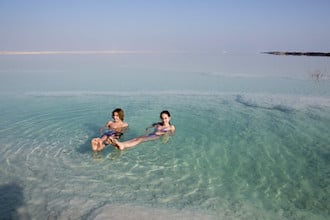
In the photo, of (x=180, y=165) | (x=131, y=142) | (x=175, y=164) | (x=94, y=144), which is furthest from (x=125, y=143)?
(x=180, y=165)

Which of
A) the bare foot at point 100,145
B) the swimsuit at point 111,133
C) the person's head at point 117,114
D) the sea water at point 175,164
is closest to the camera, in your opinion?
the sea water at point 175,164

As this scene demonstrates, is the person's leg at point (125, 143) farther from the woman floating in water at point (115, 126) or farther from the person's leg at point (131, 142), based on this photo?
the woman floating in water at point (115, 126)

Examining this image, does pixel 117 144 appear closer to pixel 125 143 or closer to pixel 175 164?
pixel 125 143

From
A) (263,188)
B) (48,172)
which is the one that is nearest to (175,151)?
(263,188)

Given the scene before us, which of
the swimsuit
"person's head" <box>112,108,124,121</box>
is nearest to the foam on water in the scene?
the swimsuit

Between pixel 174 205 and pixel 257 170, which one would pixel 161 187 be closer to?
pixel 174 205

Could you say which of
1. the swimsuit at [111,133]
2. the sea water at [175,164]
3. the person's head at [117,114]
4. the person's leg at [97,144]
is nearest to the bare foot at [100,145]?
the person's leg at [97,144]

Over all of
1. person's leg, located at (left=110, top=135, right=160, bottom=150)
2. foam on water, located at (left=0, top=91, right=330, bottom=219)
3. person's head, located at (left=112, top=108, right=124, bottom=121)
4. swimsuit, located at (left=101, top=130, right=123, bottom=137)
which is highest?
person's head, located at (left=112, top=108, right=124, bottom=121)

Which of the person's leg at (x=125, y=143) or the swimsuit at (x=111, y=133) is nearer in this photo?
the person's leg at (x=125, y=143)

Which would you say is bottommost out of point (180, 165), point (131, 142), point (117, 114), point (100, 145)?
point (180, 165)

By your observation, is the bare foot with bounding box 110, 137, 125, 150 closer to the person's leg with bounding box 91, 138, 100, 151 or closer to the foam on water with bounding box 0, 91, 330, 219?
the foam on water with bounding box 0, 91, 330, 219

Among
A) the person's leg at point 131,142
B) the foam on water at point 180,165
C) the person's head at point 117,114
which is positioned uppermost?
the person's head at point 117,114

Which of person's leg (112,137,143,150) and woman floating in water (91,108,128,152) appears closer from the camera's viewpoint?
person's leg (112,137,143,150)

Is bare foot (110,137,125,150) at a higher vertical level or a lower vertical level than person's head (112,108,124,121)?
lower
